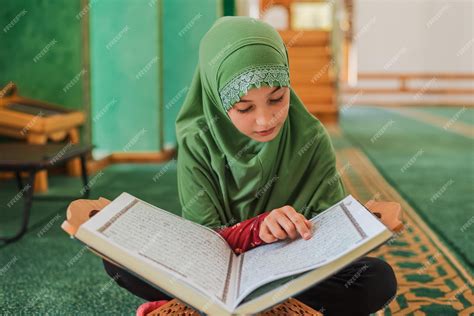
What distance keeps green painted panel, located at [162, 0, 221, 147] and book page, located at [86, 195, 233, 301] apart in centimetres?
348

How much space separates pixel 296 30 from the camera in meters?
7.66

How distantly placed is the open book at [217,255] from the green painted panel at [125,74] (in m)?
3.10

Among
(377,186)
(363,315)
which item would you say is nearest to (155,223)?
(363,315)

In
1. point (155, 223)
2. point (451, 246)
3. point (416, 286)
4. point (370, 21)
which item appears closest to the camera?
point (155, 223)

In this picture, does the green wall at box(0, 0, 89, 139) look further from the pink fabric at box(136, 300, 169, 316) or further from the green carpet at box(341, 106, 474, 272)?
the pink fabric at box(136, 300, 169, 316)

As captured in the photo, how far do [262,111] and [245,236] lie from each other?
0.23 meters

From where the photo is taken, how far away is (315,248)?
90 centimetres

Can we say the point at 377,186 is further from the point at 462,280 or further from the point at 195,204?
the point at 195,204

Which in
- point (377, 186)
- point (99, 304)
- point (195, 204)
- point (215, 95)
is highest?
point (215, 95)

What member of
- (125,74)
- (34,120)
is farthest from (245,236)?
(125,74)

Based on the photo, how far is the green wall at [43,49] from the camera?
3381 mm

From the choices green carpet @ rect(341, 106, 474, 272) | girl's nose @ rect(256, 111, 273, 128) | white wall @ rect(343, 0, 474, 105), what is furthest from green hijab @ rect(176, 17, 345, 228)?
white wall @ rect(343, 0, 474, 105)

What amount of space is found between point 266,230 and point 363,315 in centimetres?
31

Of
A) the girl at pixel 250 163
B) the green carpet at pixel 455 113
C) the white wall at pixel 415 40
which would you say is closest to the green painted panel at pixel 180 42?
the girl at pixel 250 163
